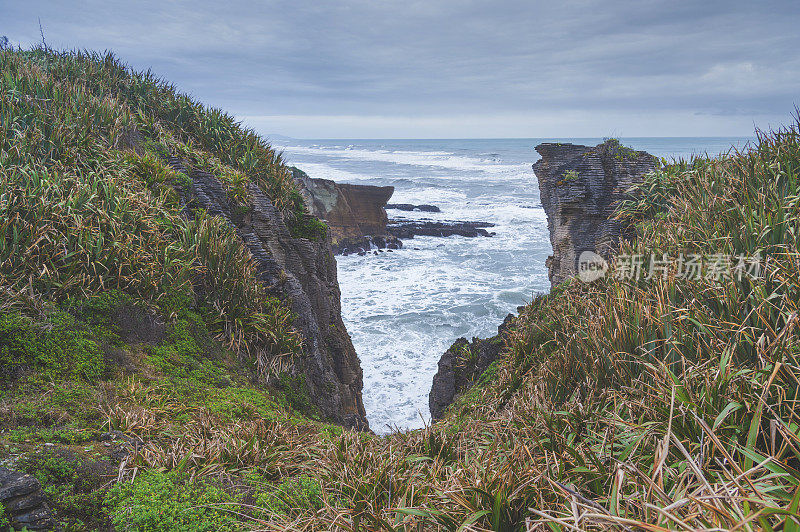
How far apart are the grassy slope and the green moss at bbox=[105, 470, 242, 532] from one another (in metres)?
0.01

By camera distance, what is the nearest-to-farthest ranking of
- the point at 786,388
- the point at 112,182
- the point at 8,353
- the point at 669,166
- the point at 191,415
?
1. the point at 786,388
2. the point at 8,353
3. the point at 191,415
4. the point at 112,182
5. the point at 669,166

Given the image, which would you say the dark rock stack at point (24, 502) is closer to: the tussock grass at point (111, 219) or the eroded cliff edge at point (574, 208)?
the tussock grass at point (111, 219)

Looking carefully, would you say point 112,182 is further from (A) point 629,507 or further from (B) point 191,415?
(A) point 629,507

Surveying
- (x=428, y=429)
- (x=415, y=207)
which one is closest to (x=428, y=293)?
(x=428, y=429)

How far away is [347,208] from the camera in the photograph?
95.8ft

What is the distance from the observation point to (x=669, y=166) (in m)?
8.31

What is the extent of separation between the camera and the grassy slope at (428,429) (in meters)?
2.52

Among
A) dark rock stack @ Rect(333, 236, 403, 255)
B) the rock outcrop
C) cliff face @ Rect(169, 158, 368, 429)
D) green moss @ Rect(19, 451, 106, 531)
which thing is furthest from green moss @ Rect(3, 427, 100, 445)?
dark rock stack @ Rect(333, 236, 403, 255)

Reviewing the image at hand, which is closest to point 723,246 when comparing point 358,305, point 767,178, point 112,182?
point 767,178

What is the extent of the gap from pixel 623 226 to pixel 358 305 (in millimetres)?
12315

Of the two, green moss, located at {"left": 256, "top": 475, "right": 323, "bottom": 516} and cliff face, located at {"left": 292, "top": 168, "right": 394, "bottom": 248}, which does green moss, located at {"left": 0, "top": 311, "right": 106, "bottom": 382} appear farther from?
cliff face, located at {"left": 292, "top": 168, "right": 394, "bottom": 248}

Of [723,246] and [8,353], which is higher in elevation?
[723,246]

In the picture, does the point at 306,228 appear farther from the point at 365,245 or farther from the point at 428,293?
the point at 365,245

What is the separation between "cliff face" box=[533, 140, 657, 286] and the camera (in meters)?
9.29
